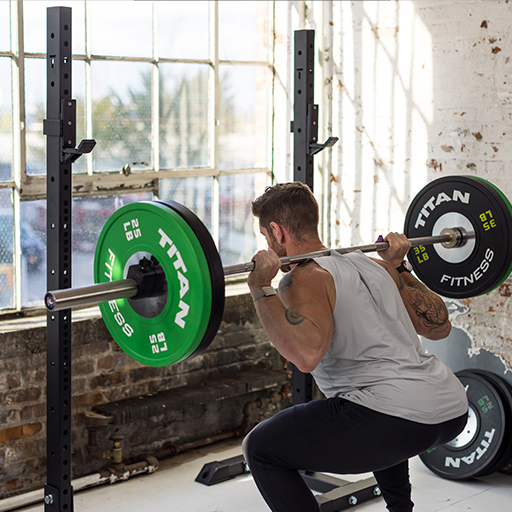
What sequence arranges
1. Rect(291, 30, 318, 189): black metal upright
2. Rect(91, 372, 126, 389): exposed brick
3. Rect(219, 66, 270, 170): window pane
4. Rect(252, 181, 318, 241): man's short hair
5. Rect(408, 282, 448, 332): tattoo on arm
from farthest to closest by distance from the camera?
Rect(219, 66, 270, 170): window pane, Rect(91, 372, 126, 389): exposed brick, Rect(291, 30, 318, 189): black metal upright, Rect(408, 282, 448, 332): tattoo on arm, Rect(252, 181, 318, 241): man's short hair

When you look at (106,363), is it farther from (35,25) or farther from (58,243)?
(35,25)

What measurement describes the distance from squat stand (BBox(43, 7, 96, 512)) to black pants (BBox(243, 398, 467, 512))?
0.68m

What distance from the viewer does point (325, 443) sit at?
2236mm

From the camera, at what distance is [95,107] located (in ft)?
11.9

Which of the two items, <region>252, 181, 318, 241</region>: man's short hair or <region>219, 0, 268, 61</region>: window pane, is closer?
<region>252, 181, 318, 241</region>: man's short hair

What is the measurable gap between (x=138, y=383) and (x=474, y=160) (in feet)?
6.43

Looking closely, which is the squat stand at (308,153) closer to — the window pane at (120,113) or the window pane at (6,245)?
the window pane at (120,113)

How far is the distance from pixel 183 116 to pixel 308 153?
1.00 metres

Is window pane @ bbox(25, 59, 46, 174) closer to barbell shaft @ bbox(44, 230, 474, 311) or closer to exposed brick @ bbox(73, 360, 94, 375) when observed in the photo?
exposed brick @ bbox(73, 360, 94, 375)

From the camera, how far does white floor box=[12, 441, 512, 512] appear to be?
10.7ft

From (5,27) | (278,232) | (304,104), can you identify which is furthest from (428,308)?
(5,27)

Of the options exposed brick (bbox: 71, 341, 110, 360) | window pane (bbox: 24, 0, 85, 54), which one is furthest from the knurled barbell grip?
window pane (bbox: 24, 0, 85, 54)

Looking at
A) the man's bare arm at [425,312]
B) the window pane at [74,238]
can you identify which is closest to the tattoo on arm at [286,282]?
the man's bare arm at [425,312]

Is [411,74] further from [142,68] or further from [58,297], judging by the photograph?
[58,297]
